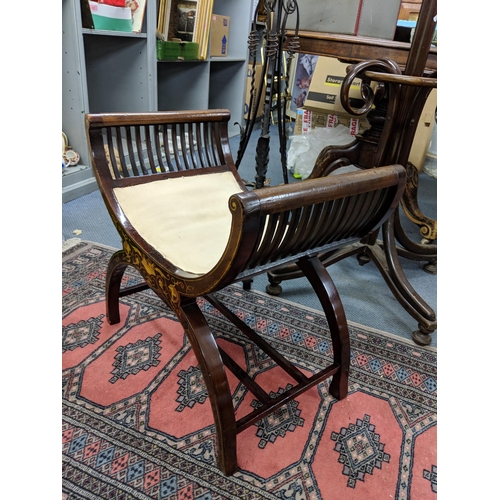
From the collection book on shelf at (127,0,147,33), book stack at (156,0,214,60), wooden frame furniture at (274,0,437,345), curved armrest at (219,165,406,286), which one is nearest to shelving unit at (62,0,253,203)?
book on shelf at (127,0,147,33)

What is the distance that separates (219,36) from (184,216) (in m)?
2.45

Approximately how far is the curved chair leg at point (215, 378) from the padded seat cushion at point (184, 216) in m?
0.11

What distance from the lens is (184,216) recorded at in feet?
3.40

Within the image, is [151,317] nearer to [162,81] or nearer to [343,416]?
[343,416]

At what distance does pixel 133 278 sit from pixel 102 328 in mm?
291

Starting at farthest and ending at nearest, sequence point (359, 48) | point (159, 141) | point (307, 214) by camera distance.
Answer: point (359, 48)
point (159, 141)
point (307, 214)

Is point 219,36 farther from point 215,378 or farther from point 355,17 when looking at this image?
point 215,378

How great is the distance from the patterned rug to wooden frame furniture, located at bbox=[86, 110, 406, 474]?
79 millimetres

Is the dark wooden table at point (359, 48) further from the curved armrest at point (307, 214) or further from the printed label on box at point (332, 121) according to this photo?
the printed label on box at point (332, 121)

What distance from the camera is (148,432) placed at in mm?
967

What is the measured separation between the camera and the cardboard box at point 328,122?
230 cm

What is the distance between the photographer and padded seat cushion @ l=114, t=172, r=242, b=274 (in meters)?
0.91

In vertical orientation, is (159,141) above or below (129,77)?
below

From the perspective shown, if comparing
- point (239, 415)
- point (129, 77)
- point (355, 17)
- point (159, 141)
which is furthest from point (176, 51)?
point (239, 415)
